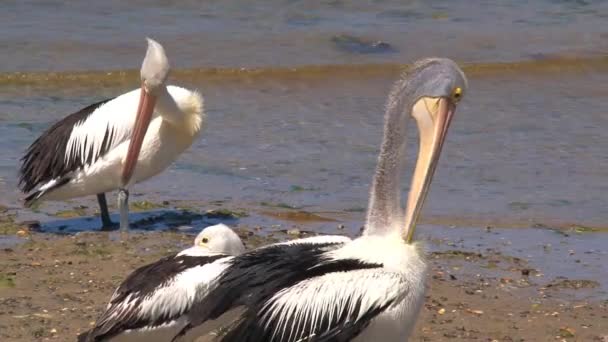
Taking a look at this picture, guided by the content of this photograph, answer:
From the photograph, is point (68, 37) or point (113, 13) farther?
point (113, 13)

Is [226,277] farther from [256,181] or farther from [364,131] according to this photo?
[364,131]

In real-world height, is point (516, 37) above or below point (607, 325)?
above

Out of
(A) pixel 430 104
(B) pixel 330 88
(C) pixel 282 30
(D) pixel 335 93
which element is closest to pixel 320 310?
(A) pixel 430 104

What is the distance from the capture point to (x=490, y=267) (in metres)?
8.21

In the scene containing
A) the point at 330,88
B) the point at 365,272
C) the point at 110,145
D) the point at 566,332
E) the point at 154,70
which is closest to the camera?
the point at 365,272

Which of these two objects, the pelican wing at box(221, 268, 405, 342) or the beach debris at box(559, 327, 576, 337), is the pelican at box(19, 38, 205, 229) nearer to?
the beach debris at box(559, 327, 576, 337)

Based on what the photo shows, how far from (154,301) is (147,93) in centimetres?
349

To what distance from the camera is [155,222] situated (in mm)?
9492

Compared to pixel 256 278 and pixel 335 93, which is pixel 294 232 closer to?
pixel 256 278

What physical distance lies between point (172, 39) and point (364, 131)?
18.4 feet

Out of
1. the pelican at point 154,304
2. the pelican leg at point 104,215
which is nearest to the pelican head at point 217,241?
the pelican at point 154,304

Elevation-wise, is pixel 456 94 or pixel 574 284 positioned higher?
pixel 456 94

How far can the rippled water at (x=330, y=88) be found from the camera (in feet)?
34.3

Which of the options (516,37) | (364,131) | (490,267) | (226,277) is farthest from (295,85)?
(226,277)
